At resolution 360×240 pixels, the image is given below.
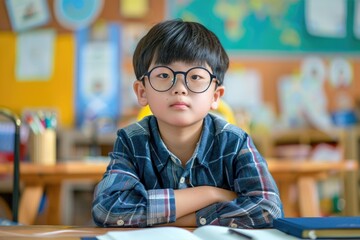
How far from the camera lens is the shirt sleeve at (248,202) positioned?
1.16m

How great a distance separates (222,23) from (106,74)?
3.25ft

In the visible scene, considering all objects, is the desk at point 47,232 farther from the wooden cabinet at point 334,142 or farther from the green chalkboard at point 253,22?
the green chalkboard at point 253,22

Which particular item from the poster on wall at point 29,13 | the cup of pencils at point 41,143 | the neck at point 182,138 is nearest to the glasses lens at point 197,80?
the neck at point 182,138

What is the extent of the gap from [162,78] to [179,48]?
0.07 metres

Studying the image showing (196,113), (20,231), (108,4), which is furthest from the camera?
(108,4)

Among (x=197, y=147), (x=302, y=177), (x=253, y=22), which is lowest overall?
(x=302, y=177)

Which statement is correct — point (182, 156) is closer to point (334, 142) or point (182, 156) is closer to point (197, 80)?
point (197, 80)

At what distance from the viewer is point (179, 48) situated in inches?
45.8

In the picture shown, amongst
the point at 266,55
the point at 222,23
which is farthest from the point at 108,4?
the point at 266,55

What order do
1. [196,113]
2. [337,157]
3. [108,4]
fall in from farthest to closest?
[108,4] < [337,157] < [196,113]

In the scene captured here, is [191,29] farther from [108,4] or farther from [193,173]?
[108,4]

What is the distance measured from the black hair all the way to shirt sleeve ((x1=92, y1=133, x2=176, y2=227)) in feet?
0.69

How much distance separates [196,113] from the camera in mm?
1165

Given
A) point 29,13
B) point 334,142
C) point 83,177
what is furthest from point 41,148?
point 334,142
